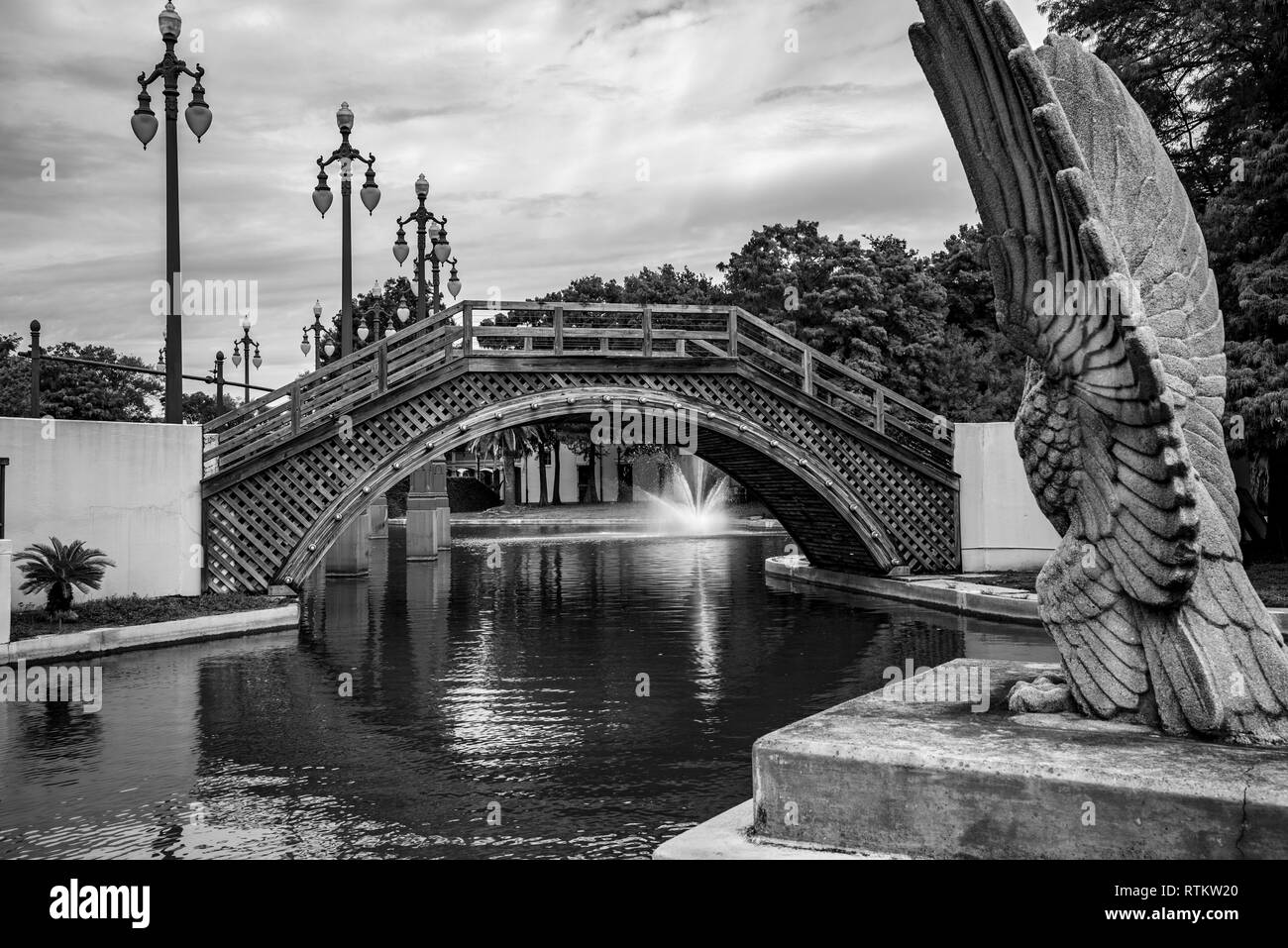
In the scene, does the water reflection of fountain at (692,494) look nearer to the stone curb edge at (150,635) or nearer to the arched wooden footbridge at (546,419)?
the arched wooden footbridge at (546,419)

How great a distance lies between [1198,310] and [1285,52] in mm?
14128

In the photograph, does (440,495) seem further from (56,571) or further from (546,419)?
(56,571)

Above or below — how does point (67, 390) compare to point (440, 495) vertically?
above

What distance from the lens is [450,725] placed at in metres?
→ 9.61

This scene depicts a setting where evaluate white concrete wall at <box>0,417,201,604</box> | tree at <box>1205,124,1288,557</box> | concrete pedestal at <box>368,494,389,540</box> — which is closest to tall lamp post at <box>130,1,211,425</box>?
white concrete wall at <box>0,417,201,604</box>

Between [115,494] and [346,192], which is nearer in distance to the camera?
[115,494]

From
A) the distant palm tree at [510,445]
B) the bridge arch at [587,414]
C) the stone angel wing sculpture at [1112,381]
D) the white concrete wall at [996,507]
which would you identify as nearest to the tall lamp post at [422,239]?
the bridge arch at [587,414]

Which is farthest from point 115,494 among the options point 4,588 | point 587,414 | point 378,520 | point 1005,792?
point 378,520

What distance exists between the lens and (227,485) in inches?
648

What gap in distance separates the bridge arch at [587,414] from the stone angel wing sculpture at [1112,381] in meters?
12.2

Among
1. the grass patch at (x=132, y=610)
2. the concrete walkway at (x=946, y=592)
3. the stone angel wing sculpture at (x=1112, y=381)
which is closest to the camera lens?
the stone angel wing sculpture at (x=1112, y=381)

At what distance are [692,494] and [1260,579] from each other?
41.7 metres

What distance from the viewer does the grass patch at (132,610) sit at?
13641 millimetres
